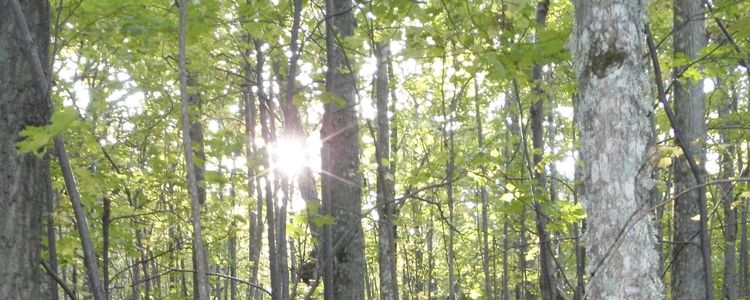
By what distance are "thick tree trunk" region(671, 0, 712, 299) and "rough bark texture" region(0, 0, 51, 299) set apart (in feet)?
20.0

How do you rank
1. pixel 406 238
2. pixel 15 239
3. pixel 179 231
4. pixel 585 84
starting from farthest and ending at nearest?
pixel 406 238 → pixel 179 231 → pixel 15 239 → pixel 585 84

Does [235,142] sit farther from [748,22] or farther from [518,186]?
[748,22]

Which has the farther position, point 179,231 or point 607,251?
point 179,231

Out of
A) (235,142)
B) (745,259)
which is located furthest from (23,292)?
(745,259)

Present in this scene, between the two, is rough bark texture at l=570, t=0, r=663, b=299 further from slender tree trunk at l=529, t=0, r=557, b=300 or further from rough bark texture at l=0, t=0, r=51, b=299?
rough bark texture at l=0, t=0, r=51, b=299

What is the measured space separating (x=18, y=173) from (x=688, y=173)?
6396 millimetres

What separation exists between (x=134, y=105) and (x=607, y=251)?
940 centimetres

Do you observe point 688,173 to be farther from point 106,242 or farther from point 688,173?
point 106,242

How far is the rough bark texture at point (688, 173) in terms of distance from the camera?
6.02 m

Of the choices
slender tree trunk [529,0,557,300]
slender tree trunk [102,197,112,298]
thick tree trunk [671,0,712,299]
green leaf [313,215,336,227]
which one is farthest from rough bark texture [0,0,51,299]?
thick tree trunk [671,0,712,299]

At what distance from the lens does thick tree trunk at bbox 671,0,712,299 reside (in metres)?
6.02

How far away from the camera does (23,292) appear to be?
9.78 ft

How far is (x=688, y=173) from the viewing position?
19.9ft

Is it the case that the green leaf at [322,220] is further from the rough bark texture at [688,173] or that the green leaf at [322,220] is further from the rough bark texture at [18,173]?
the rough bark texture at [688,173]
